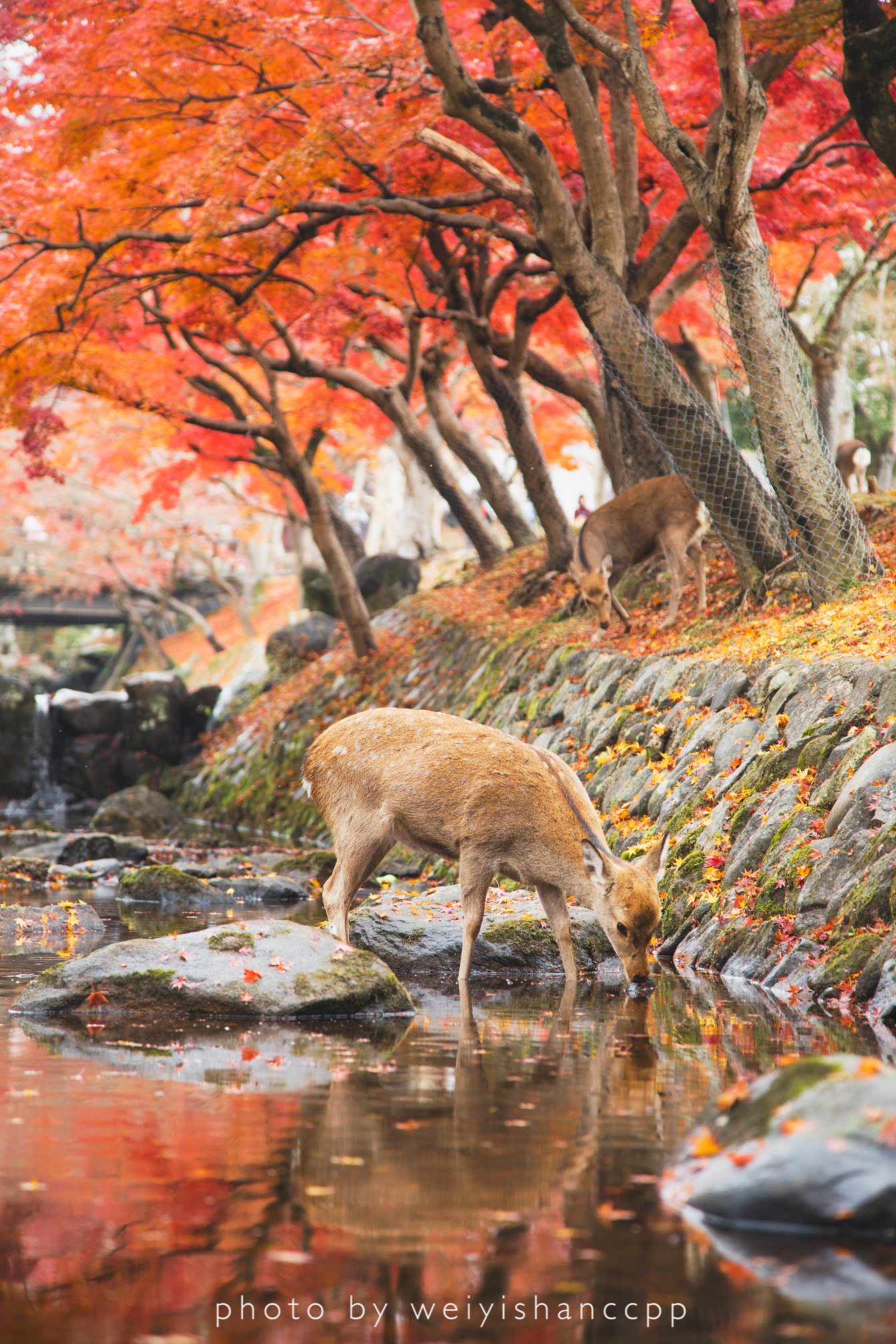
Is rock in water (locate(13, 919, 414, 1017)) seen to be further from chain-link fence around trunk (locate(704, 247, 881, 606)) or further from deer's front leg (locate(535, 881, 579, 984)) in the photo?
chain-link fence around trunk (locate(704, 247, 881, 606))

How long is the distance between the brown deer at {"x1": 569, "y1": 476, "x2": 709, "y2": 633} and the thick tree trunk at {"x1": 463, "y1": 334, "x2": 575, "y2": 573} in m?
3.22

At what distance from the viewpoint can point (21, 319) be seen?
16.9 m

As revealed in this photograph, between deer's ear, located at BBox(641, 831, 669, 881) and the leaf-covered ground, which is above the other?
the leaf-covered ground

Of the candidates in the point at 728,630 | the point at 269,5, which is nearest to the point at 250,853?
the point at 728,630

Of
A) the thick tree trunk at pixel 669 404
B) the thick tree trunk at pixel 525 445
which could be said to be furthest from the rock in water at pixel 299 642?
the thick tree trunk at pixel 669 404

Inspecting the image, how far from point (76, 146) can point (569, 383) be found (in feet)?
26.0

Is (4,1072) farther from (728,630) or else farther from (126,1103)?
(728,630)

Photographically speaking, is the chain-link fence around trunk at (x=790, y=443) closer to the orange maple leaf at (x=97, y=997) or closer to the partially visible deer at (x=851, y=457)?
the partially visible deer at (x=851, y=457)

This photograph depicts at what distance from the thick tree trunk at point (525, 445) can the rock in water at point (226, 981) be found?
12.9m

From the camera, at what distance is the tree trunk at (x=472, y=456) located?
22297mm

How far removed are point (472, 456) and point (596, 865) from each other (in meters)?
15.8

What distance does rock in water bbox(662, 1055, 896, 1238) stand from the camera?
3801 millimetres

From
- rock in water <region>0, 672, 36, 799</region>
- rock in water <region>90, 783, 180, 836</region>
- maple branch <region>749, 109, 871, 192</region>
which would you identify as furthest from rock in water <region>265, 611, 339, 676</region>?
maple branch <region>749, 109, 871, 192</region>

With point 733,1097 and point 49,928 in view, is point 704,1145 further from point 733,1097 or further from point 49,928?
point 49,928
